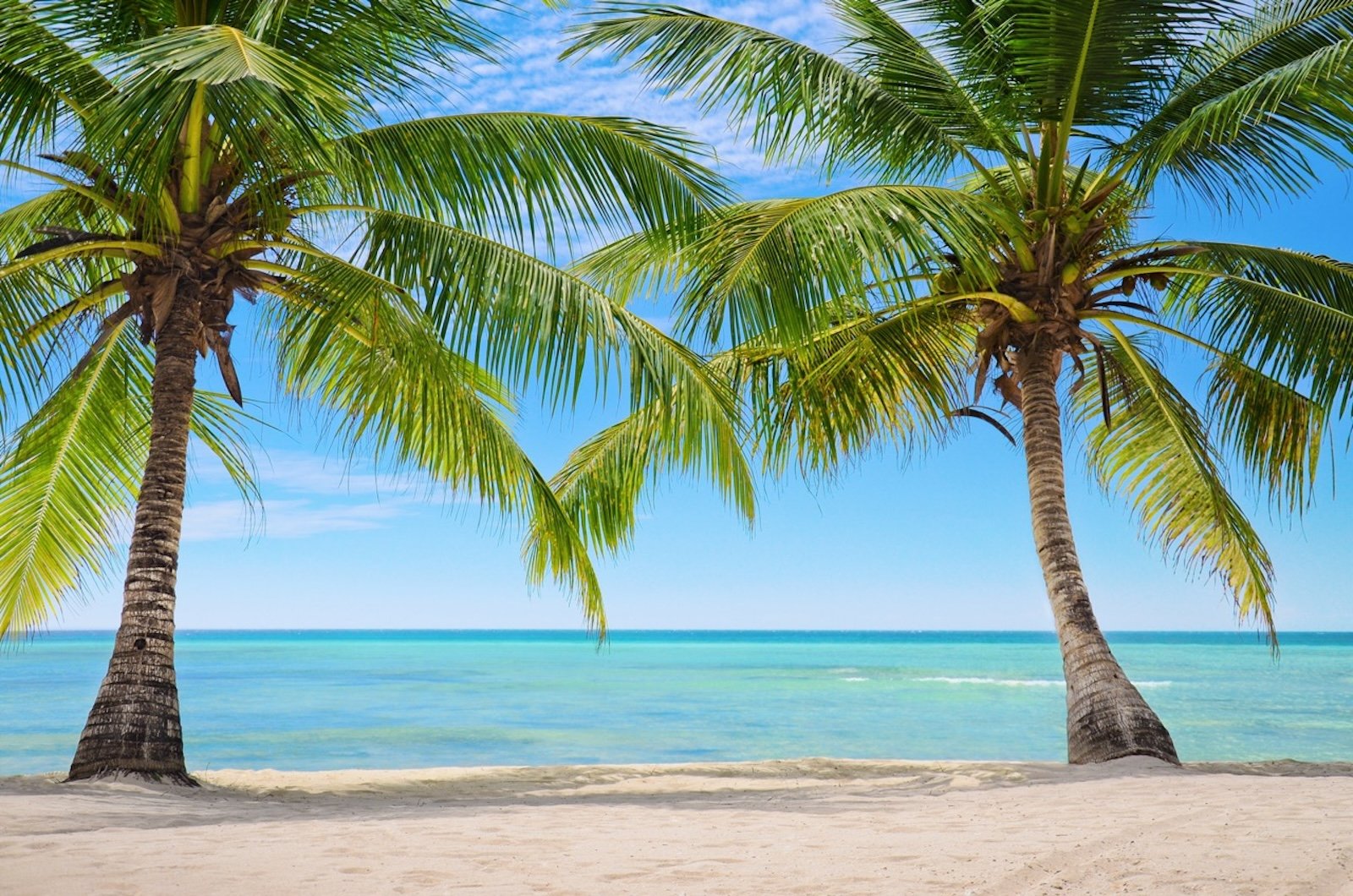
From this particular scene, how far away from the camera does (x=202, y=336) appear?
23.4ft

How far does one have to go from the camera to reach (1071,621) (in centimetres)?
806

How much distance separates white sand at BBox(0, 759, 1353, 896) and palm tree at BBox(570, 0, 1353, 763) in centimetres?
262

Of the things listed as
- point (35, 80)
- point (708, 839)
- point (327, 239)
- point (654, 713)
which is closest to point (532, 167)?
point (327, 239)

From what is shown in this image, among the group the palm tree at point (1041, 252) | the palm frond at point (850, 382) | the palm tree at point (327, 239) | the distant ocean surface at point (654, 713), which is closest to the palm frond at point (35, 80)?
the palm tree at point (327, 239)

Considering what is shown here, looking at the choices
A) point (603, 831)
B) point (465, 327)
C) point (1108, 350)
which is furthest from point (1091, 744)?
point (465, 327)

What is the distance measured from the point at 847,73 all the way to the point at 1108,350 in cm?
347

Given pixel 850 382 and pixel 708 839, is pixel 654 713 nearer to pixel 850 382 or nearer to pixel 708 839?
pixel 850 382

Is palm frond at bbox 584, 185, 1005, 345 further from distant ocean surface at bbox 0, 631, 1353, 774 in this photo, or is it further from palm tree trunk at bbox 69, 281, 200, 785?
distant ocean surface at bbox 0, 631, 1353, 774

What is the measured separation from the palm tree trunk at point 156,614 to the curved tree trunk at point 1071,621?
5.86 meters

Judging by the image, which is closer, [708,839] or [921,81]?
[708,839]

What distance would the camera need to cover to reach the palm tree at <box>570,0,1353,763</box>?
264 inches

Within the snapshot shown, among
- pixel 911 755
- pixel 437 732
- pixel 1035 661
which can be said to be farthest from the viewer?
pixel 1035 661

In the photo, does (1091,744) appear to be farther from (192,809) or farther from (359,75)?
(359,75)

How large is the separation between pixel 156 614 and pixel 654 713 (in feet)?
46.8
